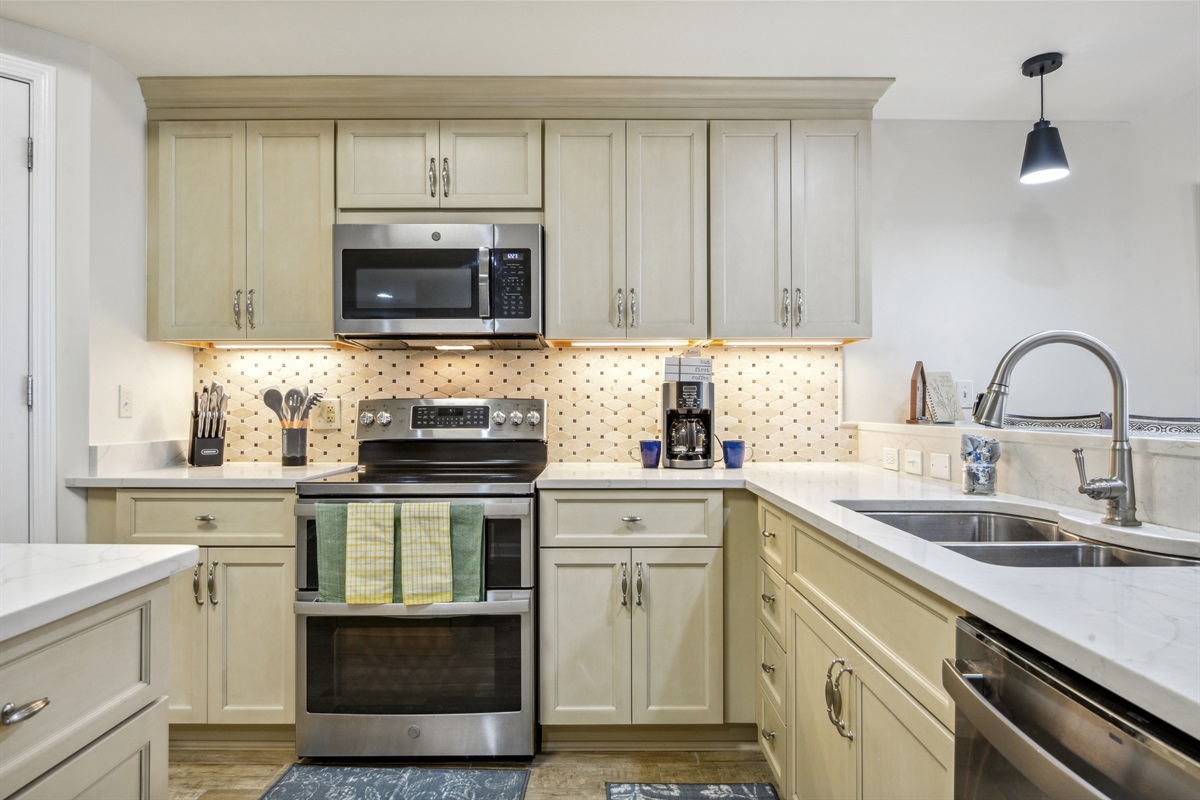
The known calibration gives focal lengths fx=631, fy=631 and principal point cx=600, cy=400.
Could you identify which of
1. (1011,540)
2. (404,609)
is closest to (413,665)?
(404,609)

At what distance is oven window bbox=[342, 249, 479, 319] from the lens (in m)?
2.26

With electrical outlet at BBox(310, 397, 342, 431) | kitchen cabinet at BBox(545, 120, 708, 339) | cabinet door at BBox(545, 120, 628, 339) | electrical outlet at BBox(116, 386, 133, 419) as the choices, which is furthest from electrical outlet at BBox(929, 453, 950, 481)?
electrical outlet at BBox(116, 386, 133, 419)

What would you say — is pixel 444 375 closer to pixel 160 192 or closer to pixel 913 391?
pixel 160 192

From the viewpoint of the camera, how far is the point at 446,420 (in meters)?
2.40

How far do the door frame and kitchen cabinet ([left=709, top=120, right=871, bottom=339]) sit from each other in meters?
2.17

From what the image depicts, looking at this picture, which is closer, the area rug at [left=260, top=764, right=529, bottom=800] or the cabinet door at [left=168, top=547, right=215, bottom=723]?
the area rug at [left=260, top=764, right=529, bottom=800]

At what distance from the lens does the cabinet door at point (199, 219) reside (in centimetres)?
231

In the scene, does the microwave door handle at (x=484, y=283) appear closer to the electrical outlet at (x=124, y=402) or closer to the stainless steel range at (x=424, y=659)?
the stainless steel range at (x=424, y=659)

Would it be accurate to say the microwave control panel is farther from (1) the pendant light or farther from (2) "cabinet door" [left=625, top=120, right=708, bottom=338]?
(1) the pendant light

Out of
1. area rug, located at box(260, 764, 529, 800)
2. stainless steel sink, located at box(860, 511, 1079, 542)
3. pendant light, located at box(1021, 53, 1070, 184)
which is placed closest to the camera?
stainless steel sink, located at box(860, 511, 1079, 542)

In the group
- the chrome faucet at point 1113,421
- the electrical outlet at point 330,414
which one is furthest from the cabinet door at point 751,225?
the electrical outlet at point 330,414

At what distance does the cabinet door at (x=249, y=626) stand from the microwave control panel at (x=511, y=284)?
106 centimetres

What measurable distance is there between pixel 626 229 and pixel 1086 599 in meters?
1.86

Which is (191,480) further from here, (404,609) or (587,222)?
(587,222)
